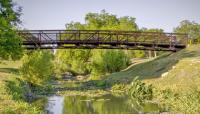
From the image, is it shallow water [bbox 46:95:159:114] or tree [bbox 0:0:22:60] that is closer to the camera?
shallow water [bbox 46:95:159:114]

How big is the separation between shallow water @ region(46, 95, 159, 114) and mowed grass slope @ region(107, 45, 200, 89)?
7196 mm

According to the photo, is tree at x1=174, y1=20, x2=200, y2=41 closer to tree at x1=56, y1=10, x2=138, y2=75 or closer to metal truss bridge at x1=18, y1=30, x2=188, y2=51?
tree at x1=56, y1=10, x2=138, y2=75

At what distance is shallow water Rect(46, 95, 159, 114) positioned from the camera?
3412 cm

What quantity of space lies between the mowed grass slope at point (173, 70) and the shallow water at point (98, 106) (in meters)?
7.20

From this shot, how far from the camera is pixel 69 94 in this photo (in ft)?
162

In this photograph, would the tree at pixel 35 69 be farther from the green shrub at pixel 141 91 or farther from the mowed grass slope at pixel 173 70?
the mowed grass slope at pixel 173 70

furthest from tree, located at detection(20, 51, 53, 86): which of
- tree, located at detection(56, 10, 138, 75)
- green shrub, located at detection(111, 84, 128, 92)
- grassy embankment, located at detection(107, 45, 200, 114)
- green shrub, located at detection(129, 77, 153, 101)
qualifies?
tree, located at detection(56, 10, 138, 75)

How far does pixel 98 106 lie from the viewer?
124ft

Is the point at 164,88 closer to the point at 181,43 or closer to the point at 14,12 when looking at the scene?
the point at 14,12

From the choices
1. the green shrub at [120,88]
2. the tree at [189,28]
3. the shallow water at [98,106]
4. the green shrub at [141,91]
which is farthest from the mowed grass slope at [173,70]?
the tree at [189,28]

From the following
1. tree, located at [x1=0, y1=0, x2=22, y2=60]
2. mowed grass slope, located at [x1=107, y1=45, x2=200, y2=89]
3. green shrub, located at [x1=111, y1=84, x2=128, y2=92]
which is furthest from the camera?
green shrub, located at [x1=111, y1=84, x2=128, y2=92]

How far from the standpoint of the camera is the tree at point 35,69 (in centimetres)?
→ 5156

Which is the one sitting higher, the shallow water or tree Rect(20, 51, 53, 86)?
tree Rect(20, 51, 53, 86)

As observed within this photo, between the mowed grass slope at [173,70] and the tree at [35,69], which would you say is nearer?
the mowed grass slope at [173,70]
